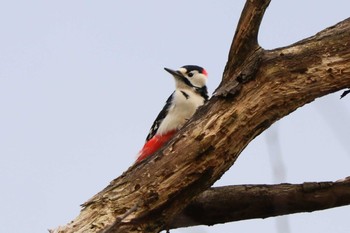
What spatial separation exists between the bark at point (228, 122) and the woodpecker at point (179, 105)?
0.93 meters

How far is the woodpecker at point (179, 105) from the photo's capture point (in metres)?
4.80

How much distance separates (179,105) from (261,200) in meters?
1.04

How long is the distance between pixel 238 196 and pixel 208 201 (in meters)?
0.18

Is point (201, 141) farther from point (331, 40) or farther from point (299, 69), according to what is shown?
point (331, 40)

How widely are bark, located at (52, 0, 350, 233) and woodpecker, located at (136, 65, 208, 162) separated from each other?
0.93 metres

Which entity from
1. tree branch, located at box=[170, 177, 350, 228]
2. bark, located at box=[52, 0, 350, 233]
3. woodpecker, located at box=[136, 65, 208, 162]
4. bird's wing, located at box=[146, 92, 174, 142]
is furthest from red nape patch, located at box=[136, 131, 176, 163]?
bark, located at box=[52, 0, 350, 233]

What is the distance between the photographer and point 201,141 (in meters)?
3.57

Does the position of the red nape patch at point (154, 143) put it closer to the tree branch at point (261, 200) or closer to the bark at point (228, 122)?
the tree branch at point (261, 200)

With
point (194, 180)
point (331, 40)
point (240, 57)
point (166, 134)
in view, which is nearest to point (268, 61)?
point (240, 57)

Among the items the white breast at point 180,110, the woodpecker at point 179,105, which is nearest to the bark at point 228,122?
the woodpecker at point 179,105

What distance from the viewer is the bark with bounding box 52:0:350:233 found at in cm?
350

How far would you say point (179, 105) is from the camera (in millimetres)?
5016

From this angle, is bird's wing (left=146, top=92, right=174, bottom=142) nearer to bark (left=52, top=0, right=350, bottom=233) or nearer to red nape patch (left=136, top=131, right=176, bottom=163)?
red nape patch (left=136, top=131, right=176, bottom=163)

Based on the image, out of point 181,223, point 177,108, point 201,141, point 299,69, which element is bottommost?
point 181,223
